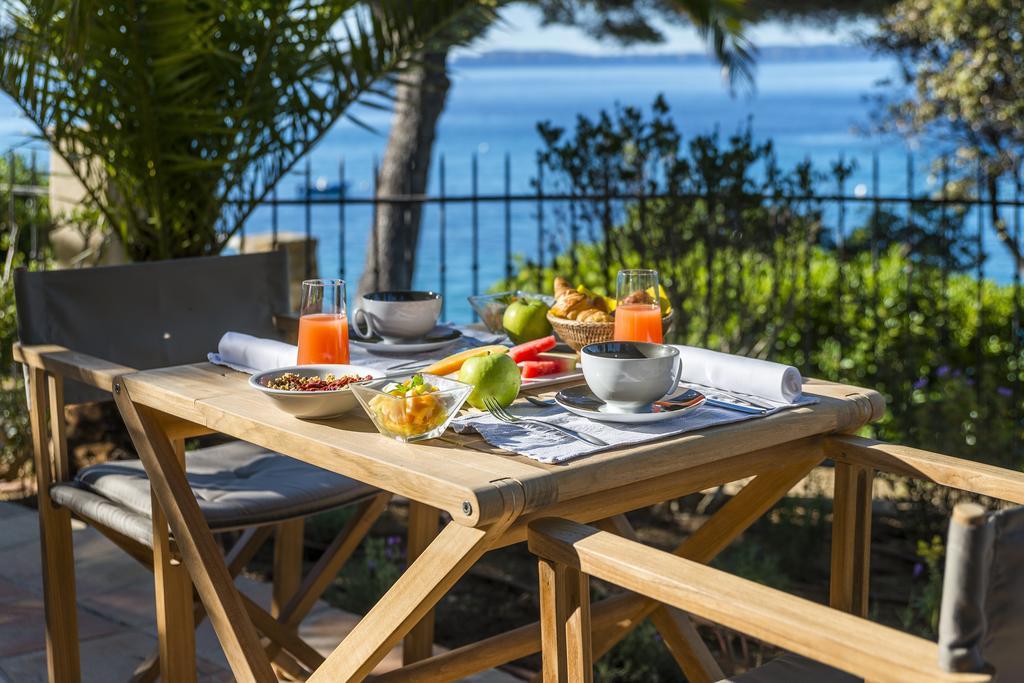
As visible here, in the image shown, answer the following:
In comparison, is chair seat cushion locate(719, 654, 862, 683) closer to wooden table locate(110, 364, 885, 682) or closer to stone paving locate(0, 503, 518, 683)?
wooden table locate(110, 364, 885, 682)

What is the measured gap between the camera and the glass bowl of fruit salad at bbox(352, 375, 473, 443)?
164cm

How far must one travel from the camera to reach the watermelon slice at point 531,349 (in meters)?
2.11

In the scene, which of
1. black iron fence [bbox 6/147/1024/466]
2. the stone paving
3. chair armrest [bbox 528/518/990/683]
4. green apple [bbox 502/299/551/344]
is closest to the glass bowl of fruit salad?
chair armrest [bbox 528/518/990/683]

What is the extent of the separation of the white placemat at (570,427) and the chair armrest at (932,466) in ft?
0.36

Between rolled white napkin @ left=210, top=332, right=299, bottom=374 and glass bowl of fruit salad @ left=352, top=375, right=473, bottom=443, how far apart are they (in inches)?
17.4

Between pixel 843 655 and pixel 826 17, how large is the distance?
7465 millimetres

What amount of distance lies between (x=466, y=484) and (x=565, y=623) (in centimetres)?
24

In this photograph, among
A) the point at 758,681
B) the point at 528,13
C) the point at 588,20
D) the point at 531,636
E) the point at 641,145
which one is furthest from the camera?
the point at 528,13

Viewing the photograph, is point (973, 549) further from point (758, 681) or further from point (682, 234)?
point (682, 234)

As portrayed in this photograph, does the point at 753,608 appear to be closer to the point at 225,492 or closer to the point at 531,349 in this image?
the point at 531,349

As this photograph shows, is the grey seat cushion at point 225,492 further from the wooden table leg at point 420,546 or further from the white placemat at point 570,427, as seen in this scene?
the white placemat at point 570,427

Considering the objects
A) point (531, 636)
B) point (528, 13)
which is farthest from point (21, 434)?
point (528, 13)

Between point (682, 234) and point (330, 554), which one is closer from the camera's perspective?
point (330, 554)

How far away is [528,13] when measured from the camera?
9312 mm
